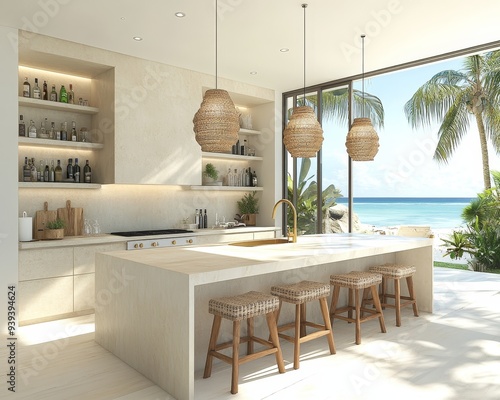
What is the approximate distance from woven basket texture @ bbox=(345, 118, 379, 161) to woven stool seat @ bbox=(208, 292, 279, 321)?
1953mm

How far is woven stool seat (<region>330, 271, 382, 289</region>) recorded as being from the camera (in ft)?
11.7

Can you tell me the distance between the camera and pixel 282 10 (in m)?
3.76

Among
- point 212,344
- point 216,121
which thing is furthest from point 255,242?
point 216,121

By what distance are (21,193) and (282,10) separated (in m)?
3.31

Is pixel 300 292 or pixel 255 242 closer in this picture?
pixel 300 292

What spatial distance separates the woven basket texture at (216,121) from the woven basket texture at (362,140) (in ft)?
5.24

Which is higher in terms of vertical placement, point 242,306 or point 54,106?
point 54,106

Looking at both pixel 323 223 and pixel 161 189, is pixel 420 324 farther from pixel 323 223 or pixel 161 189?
pixel 161 189

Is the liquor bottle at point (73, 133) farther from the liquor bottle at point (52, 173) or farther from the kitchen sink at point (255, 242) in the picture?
the kitchen sink at point (255, 242)

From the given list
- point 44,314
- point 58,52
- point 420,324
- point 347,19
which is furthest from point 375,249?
point 58,52

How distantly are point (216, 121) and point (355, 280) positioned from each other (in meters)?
1.78

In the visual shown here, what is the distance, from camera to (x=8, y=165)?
400cm

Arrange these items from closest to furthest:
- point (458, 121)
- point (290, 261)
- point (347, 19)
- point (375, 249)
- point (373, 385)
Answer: point (373, 385) < point (290, 261) < point (375, 249) < point (347, 19) < point (458, 121)

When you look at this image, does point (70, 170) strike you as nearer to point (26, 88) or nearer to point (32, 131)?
point (32, 131)
